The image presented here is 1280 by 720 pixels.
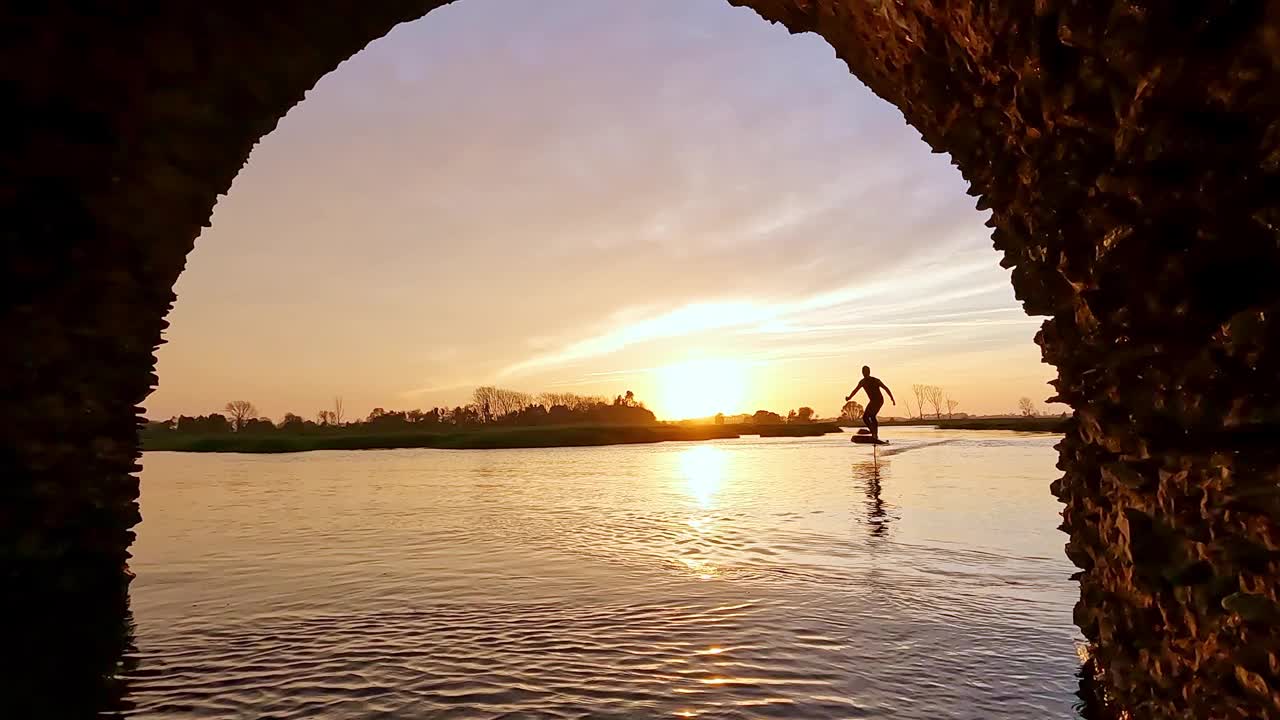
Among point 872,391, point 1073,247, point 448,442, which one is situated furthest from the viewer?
point 448,442

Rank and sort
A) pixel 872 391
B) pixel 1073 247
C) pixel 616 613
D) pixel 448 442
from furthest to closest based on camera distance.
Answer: pixel 448 442
pixel 872 391
pixel 616 613
pixel 1073 247

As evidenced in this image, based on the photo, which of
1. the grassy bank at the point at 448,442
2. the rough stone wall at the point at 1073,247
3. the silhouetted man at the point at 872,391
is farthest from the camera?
the grassy bank at the point at 448,442

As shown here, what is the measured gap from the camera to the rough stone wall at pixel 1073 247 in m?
2.11

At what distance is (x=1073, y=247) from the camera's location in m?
2.91

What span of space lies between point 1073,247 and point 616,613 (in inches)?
165

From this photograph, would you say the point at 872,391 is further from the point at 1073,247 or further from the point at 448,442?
the point at 448,442

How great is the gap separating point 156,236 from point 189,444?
6263 centimetres

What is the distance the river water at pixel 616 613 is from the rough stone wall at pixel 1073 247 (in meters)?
1.15

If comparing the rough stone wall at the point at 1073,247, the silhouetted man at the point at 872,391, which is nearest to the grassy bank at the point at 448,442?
the silhouetted man at the point at 872,391

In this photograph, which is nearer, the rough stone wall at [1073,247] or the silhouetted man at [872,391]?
the rough stone wall at [1073,247]

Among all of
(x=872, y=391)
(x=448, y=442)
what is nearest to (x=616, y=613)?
(x=872, y=391)

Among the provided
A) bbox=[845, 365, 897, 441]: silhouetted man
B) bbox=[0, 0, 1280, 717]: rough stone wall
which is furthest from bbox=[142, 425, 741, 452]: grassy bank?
bbox=[0, 0, 1280, 717]: rough stone wall

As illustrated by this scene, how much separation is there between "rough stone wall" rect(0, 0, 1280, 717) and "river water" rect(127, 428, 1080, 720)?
1.15 meters

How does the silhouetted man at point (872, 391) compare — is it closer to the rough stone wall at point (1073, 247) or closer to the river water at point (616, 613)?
the river water at point (616, 613)
